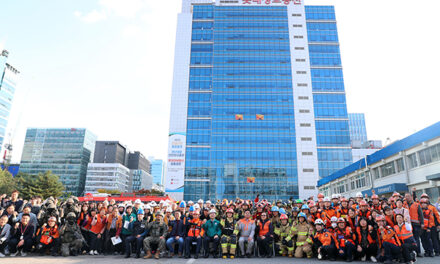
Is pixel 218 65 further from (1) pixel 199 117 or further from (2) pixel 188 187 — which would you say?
(2) pixel 188 187

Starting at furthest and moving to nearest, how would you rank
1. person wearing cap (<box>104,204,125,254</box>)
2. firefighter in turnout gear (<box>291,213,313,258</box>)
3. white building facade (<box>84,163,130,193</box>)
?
white building facade (<box>84,163,130,193</box>)
person wearing cap (<box>104,204,125,254</box>)
firefighter in turnout gear (<box>291,213,313,258</box>)

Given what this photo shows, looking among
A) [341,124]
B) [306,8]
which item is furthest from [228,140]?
[306,8]

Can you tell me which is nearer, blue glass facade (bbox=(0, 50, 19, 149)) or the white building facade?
blue glass facade (bbox=(0, 50, 19, 149))

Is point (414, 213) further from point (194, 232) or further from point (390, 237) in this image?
point (194, 232)

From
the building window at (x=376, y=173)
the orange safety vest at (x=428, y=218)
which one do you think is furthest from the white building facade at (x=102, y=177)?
the orange safety vest at (x=428, y=218)

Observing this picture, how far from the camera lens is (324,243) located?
9.43 m

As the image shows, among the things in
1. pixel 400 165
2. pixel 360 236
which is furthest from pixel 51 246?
pixel 400 165

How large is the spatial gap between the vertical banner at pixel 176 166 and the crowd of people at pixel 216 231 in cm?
4807

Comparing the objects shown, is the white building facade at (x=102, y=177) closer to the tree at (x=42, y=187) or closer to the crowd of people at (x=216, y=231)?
A: the tree at (x=42, y=187)

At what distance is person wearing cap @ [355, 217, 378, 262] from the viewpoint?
29.9 ft

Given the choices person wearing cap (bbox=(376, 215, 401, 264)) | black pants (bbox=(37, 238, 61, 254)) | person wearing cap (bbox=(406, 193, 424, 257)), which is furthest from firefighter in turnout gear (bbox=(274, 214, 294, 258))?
black pants (bbox=(37, 238, 61, 254))

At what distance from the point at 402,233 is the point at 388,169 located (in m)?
23.1

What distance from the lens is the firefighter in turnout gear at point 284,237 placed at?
10.2 meters

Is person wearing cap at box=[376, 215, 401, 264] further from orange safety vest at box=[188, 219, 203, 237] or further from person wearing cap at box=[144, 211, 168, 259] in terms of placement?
person wearing cap at box=[144, 211, 168, 259]
